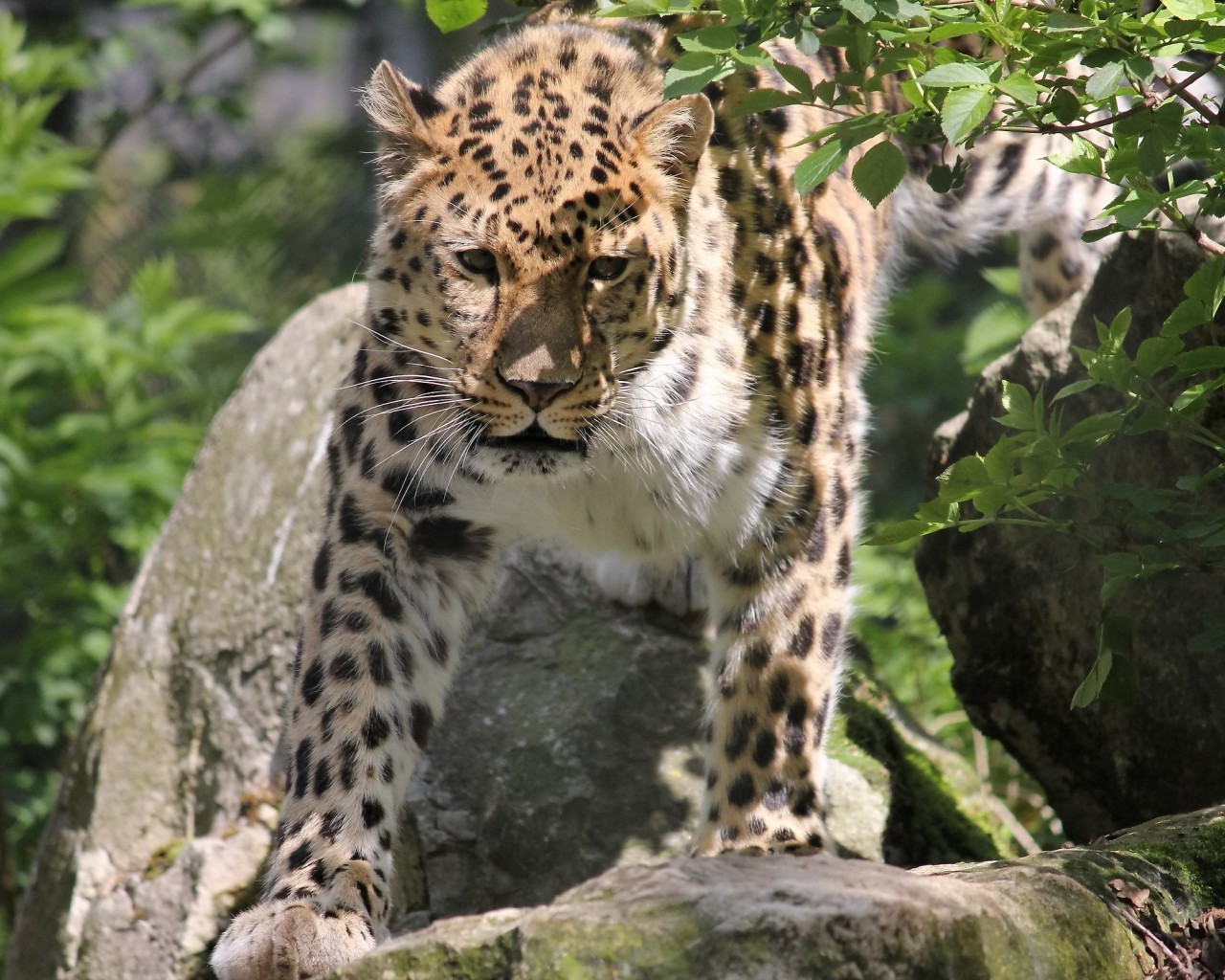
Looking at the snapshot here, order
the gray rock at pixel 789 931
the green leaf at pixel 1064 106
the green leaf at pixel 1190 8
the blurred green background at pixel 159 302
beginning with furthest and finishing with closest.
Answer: the blurred green background at pixel 159 302 < the green leaf at pixel 1064 106 < the green leaf at pixel 1190 8 < the gray rock at pixel 789 931

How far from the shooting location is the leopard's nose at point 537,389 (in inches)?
169

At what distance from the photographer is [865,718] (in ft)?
20.5

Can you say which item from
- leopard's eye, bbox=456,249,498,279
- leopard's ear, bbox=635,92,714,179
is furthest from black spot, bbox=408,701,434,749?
leopard's ear, bbox=635,92,714,179

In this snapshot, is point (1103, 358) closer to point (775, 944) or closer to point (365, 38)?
point (775, 944)

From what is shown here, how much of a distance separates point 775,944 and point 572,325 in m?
1.87

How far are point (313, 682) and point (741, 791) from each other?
1290mm

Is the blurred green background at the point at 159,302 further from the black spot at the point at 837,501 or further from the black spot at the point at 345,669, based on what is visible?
the black spot at the point at 345,669

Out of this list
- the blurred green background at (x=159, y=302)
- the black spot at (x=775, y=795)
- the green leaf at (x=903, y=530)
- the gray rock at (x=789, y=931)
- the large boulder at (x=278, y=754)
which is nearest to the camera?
the gray rock at (x=789, y=931)

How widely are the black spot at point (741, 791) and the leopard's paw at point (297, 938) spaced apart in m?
1.08

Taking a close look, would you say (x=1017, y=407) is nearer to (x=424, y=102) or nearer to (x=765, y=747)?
(x=765, y=747)

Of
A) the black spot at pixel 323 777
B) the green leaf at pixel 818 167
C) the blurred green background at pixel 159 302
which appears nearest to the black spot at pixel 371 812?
the black spot at pixel 323 777

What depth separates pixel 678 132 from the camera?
4535mm

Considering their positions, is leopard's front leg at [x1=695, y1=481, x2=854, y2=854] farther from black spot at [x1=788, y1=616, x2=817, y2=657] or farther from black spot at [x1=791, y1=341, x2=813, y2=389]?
black spot at [x1=791, y1=341, x2=813, y2=389]

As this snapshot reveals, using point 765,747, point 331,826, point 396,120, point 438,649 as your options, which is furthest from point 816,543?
point 396,120
